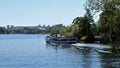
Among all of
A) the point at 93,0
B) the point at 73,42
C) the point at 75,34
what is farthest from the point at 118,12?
the point at 75,34

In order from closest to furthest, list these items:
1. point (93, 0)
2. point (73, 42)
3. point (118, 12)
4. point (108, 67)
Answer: point (108, 67) → point (118, 12) → point (93, 0) → point (73, 42)

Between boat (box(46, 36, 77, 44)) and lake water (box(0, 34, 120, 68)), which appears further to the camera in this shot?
boat (box(46, 36, 77, 44))

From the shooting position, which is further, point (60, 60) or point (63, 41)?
point (63, 41)

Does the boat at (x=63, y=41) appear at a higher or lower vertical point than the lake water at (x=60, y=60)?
higher

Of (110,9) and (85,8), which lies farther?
(85,8)

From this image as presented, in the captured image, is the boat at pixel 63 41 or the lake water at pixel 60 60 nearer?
the lake water at pixel 60 60

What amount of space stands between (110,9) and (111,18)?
278 cm

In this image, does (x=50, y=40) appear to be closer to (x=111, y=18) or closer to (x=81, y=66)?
(x=111, y=18)

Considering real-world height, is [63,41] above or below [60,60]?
above

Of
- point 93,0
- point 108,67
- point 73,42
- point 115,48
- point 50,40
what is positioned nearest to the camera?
point 108,67

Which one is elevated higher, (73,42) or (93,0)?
(93,0)

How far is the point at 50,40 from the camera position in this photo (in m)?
168

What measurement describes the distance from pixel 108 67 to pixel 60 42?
4005 inches

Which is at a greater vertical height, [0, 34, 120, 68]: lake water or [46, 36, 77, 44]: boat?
[46, 36, 77, 44]: boat
